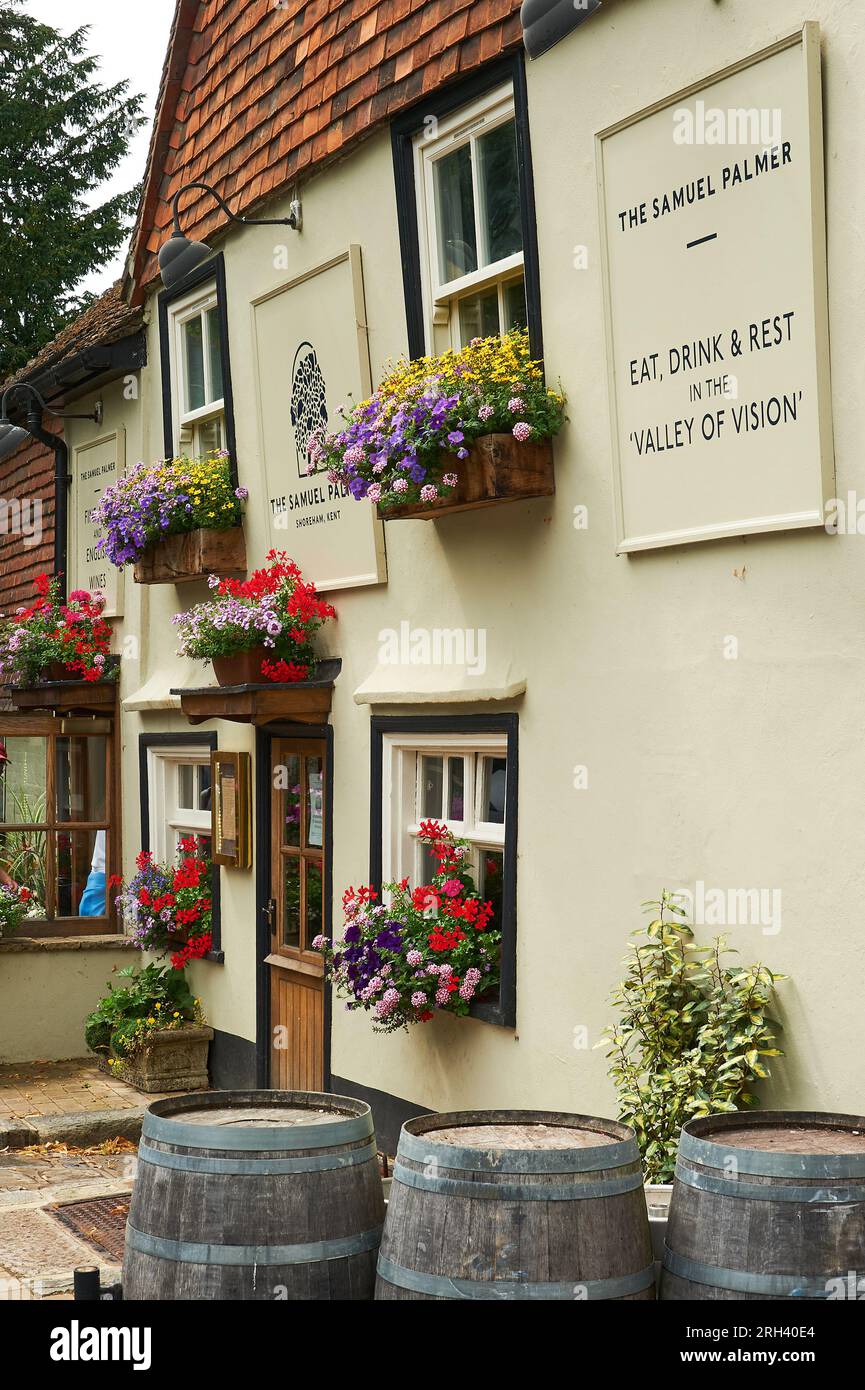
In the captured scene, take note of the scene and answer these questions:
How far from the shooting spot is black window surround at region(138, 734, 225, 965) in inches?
384

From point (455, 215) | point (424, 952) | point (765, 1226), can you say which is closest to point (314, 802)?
point (424, 952)

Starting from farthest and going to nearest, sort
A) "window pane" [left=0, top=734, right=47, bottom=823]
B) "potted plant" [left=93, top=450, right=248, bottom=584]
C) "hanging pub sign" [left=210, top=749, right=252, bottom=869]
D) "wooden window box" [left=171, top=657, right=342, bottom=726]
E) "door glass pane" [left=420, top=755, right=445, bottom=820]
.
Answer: "window pane" [left=0, top=734, right=47, bottom=823] < "hanging pub sign" [left=210, top=749, right=252, bottom=869] < "potted plant" [left=93, top=450, right=248, bottom=584] < "wooden window box" [left=171, top=657, right=342, bottom=726] < "door glass pane" [left=420, top=755, right=445, bottom=820]

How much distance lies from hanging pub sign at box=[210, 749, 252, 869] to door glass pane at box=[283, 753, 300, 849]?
0.29 metres

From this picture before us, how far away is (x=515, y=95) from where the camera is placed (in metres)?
6.48

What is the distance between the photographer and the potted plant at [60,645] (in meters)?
11.1

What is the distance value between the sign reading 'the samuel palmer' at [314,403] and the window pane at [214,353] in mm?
1000

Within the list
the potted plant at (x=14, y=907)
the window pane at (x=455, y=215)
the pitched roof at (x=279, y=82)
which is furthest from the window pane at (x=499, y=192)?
the potted plant at (x=14, y=907)

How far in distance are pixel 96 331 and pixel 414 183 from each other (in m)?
4.71

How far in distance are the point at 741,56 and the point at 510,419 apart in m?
1.63

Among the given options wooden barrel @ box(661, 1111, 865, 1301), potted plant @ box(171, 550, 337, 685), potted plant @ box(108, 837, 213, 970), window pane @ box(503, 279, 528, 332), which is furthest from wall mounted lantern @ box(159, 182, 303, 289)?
wooden barrel @ box(661, 1111, 865, 1301)

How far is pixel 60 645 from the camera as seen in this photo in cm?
1116

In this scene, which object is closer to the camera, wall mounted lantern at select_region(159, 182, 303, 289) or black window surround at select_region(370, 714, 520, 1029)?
black window surround at select_region(370, 714, 520, 1029)

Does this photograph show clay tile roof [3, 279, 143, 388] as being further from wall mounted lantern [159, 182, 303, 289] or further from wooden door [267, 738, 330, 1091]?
wooden door [267, 738, 330, 1091]
